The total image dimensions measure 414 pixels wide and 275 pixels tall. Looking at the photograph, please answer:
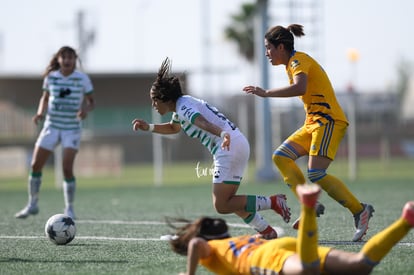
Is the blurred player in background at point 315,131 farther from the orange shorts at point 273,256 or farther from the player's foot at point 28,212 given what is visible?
the player's foot at point 28,212

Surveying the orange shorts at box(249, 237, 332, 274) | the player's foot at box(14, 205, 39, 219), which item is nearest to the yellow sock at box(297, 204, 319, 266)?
the orange shorts at box(249, 237, 332, 274)

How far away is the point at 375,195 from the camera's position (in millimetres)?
14844

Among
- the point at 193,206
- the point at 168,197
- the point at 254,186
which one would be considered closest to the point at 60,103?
the point at 193,206

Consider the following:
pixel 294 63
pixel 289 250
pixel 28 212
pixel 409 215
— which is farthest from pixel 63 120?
pixel 409 215

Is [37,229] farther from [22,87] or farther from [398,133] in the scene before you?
[22,87]

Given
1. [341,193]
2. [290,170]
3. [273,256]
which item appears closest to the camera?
[273,256]

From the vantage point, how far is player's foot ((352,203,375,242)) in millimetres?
8070

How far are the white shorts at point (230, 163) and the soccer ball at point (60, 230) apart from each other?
161 centimetres

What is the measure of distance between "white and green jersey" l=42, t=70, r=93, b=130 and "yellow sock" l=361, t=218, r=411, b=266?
6702 mm

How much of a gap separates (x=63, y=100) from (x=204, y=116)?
4453 mm

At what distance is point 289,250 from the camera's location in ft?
18.8

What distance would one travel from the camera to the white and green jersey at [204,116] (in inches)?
294

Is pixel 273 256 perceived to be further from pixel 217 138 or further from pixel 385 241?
pixel 217 138

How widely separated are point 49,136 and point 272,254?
20.9 ft
